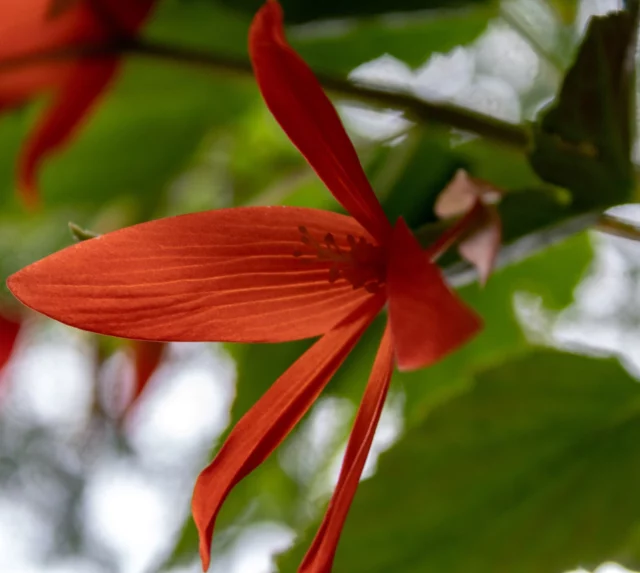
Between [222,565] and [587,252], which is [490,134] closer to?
[587,252]

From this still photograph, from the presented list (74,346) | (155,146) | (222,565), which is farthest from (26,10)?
(222,565)

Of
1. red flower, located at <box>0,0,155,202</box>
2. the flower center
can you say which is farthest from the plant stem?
the flower center

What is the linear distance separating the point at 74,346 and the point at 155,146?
25 centimetres

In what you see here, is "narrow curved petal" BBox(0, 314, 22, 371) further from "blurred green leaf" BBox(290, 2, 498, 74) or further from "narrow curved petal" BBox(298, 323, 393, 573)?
"narrow curved petal" BBox(298, 323, 393, 573)

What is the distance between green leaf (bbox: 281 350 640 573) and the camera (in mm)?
355

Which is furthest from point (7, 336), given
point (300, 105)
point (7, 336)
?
point (300, 105)

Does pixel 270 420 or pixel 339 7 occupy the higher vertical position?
pixel 339 7

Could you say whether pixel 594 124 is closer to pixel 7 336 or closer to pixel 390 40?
pixel 390 40

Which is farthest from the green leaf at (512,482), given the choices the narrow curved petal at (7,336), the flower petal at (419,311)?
the narrow curved petal at (7,336)

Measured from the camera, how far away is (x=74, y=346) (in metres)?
0.76

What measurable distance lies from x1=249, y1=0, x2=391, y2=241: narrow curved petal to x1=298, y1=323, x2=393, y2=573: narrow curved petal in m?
0.04

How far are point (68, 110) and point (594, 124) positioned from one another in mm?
282

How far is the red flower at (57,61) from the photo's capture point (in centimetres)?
40

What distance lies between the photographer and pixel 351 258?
0.22m
